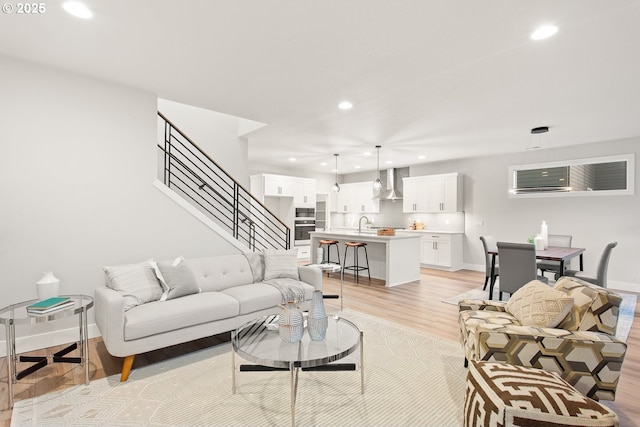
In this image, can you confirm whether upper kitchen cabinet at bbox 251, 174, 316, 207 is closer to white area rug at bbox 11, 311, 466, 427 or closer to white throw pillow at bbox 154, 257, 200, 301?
white throw pillow at bbox 154, 257, 200, 301

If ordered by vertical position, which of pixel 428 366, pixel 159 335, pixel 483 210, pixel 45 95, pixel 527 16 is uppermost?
pixel 527 16

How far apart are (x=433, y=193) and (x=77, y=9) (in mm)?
7718

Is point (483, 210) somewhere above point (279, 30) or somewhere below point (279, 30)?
below

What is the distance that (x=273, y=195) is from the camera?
28.5 feet

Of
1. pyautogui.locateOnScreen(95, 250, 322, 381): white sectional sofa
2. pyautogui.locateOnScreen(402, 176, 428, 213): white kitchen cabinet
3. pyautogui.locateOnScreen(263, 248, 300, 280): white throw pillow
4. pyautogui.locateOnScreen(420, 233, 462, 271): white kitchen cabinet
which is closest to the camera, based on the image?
pyautogui.locateOnScreen(95, 250, 322, 381): white sectional sofa

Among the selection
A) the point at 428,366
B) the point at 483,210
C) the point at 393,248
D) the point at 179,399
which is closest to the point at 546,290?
the point at 428,366

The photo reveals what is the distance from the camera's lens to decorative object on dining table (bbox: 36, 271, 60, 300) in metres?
2.89

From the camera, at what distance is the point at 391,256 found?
19.8ft

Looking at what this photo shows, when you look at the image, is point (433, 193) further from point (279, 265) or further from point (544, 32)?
point (544, 32)

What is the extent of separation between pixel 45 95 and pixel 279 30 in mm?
2489

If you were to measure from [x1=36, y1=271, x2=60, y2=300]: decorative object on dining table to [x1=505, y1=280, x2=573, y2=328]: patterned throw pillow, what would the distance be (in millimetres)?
3975

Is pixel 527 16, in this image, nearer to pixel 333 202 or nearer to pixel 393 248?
pixel 393 248

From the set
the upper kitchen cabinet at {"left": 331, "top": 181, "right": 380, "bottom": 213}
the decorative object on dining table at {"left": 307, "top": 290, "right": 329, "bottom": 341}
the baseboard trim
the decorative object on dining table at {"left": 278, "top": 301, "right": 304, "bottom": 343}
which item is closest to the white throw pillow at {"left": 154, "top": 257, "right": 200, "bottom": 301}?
the baseboard trim

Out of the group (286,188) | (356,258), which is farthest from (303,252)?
(356,258)
